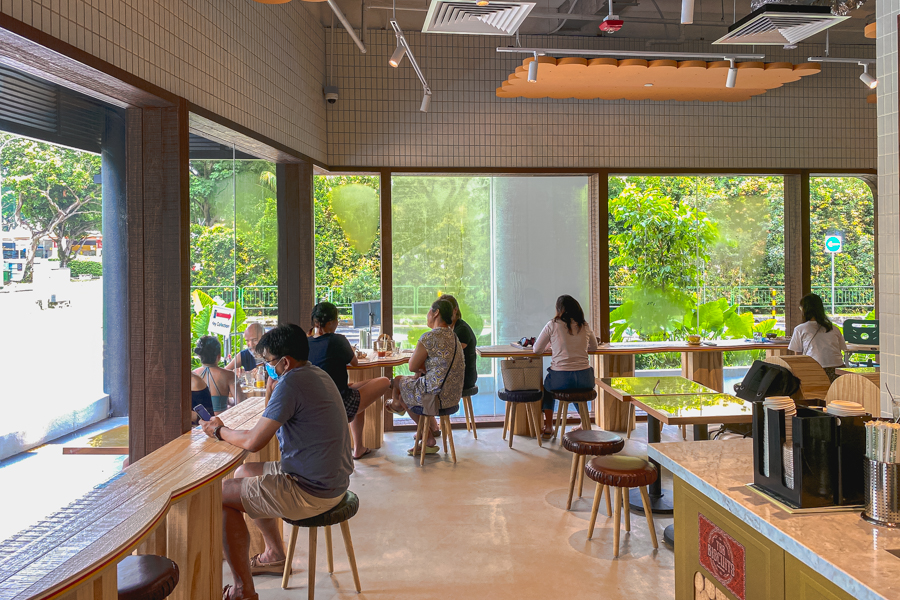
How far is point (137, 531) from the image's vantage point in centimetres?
211

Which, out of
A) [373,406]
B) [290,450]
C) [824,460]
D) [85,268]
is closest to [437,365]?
[373,406]

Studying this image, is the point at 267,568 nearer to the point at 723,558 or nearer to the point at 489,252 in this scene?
the point at 723,558

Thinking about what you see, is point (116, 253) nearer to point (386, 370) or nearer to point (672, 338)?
point (386, 370)

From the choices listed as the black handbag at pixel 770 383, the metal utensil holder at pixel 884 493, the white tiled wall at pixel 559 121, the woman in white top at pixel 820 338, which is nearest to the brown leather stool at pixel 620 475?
the black handbag at pixel 770 383

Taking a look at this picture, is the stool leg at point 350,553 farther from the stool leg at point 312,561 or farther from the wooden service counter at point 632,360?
the wooden service counter at point 632,360

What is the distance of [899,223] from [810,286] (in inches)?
228

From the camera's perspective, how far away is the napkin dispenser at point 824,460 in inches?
76.4

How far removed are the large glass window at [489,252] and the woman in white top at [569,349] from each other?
4.09 feet

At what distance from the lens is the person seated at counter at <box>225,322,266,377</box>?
491 cm

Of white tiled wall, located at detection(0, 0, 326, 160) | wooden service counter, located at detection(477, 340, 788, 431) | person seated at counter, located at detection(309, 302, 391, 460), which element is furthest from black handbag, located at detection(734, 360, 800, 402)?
wooden service counter, located at detection(477, 340, 788, 431)

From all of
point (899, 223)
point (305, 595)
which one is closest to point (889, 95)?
point (899, 223)

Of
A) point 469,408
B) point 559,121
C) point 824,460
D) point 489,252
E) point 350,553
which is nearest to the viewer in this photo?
point 824,460

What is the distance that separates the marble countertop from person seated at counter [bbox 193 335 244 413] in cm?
284

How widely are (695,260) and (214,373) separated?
5608mm
